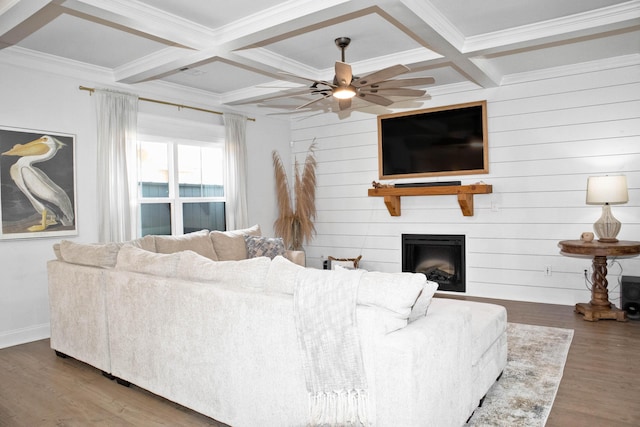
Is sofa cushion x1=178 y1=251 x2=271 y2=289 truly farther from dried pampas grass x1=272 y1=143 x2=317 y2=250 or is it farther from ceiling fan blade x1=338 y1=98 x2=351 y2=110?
dried pampas grass x1=272 y1=143 x2=317 y2=250

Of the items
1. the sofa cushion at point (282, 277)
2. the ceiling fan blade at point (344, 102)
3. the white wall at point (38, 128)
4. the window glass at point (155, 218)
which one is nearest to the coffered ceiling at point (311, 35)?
the white wall at point (38, 128)

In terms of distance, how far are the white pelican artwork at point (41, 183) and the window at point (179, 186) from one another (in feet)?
2.98

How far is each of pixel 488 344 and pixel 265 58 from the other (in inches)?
133

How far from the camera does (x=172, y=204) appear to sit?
5863 mm

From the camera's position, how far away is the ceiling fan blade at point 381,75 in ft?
11.1

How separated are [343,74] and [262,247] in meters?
2.49

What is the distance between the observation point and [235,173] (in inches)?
254

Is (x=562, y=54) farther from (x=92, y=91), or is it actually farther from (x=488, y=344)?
(x=92, y=91)

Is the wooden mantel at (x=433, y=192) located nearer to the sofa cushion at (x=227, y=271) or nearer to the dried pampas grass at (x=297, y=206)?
the dried pampas grass at (x=297, y=206)

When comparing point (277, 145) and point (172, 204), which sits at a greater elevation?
point (277, 145)

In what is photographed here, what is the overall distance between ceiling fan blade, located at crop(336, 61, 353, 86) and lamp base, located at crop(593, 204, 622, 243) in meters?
3.09

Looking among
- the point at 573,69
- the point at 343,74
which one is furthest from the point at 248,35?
the point at 573,69

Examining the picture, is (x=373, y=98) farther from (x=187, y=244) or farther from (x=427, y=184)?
(x=187, y=244)

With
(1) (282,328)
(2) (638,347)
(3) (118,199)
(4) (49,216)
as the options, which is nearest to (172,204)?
(3) (118,199)
